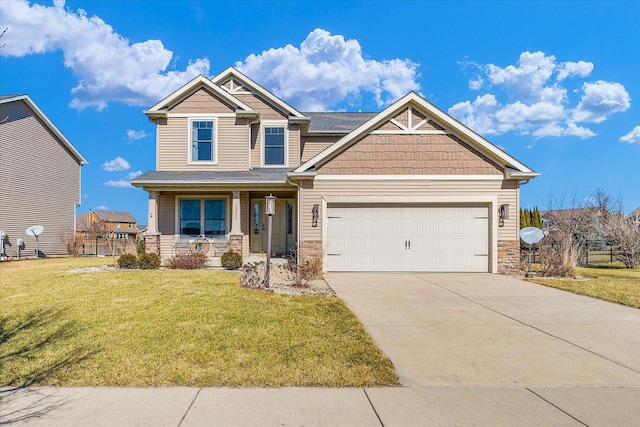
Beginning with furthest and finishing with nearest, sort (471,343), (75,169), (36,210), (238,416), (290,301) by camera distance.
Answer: (75,169), (36,210), (290,301), (471,343), (238,416)

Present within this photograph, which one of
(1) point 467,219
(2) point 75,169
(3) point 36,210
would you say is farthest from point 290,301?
(2) point 75,169

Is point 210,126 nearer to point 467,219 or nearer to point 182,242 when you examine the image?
point 182,242

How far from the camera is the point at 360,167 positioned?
1224cm

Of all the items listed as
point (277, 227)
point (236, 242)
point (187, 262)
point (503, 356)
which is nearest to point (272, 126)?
point (277, 227)

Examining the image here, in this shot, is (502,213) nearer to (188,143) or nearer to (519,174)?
(519,174)

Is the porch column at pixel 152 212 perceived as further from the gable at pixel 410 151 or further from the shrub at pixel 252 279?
the shrub at pixel 252 279

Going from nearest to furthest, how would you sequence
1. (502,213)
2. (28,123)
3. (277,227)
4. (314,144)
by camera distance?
(502,213), (277,227), (314,144), (28,123)

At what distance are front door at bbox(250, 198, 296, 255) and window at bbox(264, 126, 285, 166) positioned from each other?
1.94m

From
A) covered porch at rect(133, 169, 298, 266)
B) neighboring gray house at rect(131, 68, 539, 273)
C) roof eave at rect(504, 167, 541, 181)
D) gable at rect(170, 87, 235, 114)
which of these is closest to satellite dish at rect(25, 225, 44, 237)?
covered porch at rect(133, 169, 298, 266)

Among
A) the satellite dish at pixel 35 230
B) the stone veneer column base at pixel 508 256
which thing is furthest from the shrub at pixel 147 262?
the stone veneer column base at pixel 508 256

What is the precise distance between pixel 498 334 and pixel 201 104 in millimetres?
13918

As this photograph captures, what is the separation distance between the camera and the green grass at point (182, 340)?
415cm

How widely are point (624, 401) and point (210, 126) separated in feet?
49.7

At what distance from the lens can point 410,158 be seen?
12.2 meters
